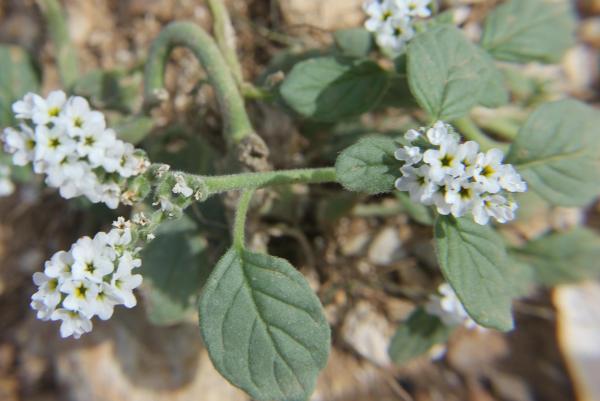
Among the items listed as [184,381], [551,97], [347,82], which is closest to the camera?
[347,82]

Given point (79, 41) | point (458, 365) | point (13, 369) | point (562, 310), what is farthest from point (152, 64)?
point (562, 310)

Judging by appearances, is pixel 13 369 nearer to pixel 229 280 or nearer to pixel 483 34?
pixel 229 280

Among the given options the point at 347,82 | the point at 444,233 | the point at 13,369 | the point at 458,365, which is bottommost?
the point at 458,365

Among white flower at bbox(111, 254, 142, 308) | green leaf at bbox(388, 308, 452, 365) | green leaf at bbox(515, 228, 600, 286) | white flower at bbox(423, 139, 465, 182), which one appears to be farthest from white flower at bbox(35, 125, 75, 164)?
green leaf at bbox(515, 228, 600, 286)

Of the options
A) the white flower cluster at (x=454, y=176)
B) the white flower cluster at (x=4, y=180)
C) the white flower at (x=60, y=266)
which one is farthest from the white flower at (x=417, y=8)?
the white flower cluster at (x=4, y=180)

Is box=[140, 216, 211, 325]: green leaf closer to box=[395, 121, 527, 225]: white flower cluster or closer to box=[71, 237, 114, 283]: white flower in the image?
box=[71, 237, 114, 283]: white flower
